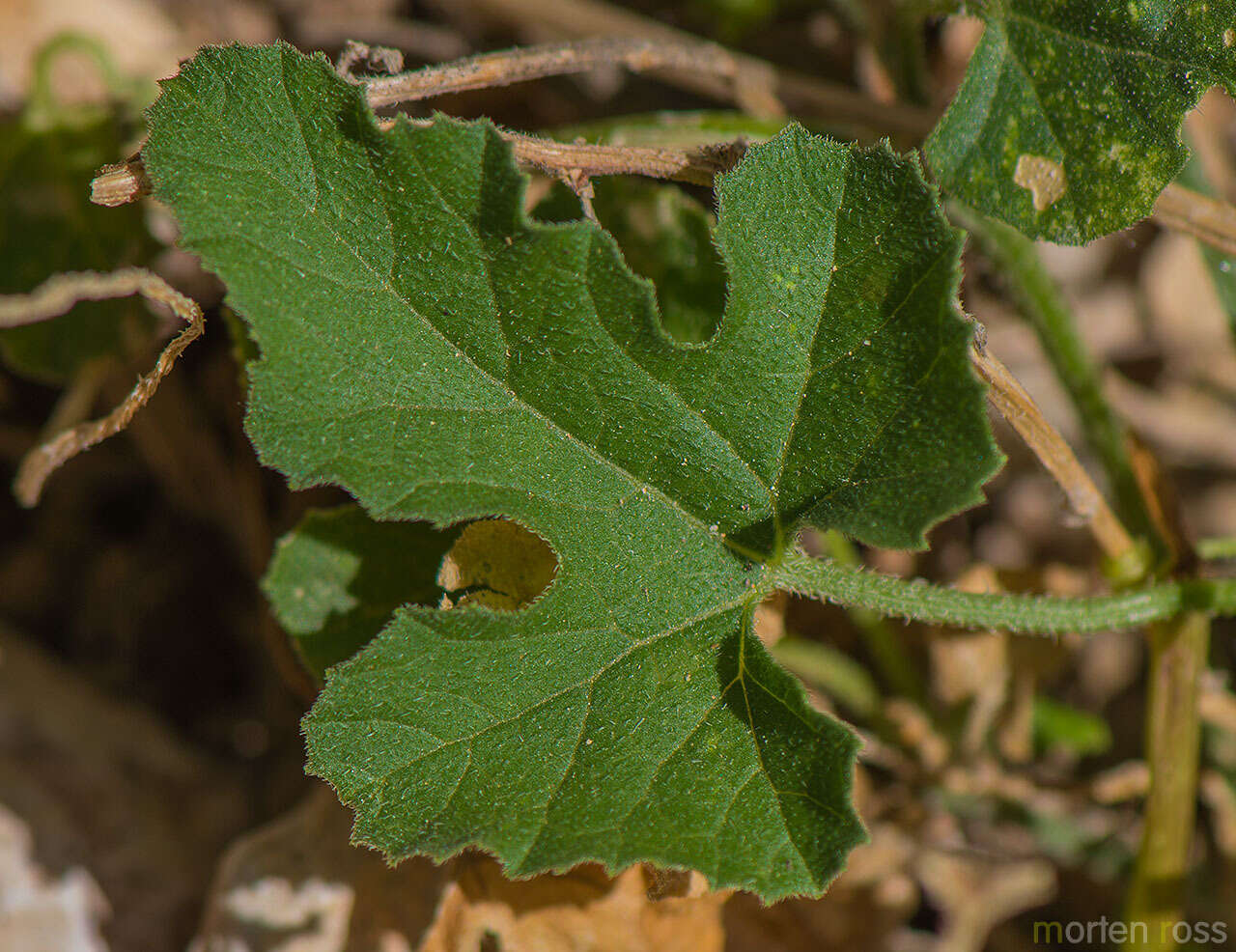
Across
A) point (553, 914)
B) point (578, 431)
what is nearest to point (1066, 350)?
point (578, 431)

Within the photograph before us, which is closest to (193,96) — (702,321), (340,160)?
(340,160)

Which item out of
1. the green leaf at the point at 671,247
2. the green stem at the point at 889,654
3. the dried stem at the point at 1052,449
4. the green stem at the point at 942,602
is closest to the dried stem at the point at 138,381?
the green leaf at the point at 671,247

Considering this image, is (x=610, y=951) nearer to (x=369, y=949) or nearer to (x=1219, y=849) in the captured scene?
(x=369, y=949)

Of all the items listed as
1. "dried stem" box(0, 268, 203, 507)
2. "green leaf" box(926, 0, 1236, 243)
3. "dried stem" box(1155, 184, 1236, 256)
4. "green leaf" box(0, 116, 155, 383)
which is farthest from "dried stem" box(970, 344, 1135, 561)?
"green leaf" box(0, 116, 155, 383)

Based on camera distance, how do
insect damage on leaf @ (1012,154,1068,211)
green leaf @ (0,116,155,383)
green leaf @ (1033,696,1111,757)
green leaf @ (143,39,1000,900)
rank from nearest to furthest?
green leaf @ (143,39,1000,900), insect damage on leaf @ (1012,154,1068,211), green leaf @ (0,116,155,383), green leaf @ (1033,696,1111,757)

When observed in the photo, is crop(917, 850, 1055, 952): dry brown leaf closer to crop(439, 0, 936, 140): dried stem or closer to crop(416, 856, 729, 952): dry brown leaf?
crop(416, 856, 729, 952): dry brown leaf

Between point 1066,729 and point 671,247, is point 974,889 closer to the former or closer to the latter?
point 1066,729

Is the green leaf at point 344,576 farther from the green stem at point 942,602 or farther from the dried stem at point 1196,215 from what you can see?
the dried stem at point 1196,215
